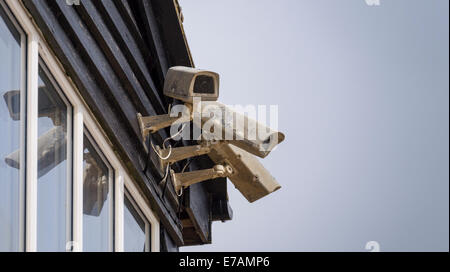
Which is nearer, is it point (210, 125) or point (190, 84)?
point (190, 84)

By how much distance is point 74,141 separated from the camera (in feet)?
24.8

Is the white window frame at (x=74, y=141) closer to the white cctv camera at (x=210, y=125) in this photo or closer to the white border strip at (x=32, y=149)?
the white border strip at (x=32, y=149)

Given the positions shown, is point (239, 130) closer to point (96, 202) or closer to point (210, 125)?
point (210, 125)

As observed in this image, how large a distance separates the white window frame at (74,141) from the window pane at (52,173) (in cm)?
7

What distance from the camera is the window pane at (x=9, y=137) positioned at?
21.6 ft

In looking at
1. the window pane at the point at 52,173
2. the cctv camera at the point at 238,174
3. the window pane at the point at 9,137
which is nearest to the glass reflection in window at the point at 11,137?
the window pane at the point at 9,137

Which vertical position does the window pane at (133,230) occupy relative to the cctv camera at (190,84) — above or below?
below

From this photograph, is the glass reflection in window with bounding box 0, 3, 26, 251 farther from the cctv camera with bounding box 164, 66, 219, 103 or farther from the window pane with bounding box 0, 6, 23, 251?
the cctv camera with bounding box 164, 66, 219, 103

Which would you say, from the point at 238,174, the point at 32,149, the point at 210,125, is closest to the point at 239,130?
the point at 210,125

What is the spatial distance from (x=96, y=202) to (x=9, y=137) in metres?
1.29

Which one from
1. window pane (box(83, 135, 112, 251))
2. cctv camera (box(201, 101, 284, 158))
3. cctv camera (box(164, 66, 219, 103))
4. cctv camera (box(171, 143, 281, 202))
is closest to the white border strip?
window pane (box(83, 135, 112, 251))
